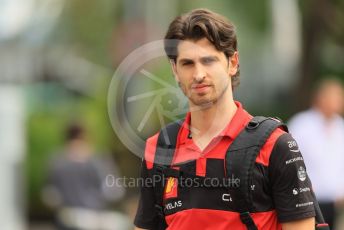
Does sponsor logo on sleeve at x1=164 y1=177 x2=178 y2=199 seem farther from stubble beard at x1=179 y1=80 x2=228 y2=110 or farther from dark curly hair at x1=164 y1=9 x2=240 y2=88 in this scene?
dark curly hair at x1=164 y1=9 x2=240 y2=88

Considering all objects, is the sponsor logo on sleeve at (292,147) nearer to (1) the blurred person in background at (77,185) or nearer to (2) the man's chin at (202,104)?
(2) the man's chin at (202,104)

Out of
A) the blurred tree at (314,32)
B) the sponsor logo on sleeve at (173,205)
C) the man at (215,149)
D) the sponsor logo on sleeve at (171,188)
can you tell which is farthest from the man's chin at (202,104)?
the blurred tree at (314,32)

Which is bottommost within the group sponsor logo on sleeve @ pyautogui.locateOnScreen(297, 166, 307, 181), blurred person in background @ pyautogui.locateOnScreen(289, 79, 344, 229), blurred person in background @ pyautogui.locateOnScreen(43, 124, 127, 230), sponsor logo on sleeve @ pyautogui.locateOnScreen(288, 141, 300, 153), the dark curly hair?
blurred person in background @ pyautogui.locateOnScreen(43, 124, 127, 230)

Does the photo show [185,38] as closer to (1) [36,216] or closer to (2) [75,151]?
(2) [75,151]

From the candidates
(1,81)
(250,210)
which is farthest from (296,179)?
(1,81)

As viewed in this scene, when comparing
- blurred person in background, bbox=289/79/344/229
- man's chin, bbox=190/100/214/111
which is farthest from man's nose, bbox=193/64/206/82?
blurred person in background, bbox=289/79/344/229

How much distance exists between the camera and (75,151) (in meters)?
12.3

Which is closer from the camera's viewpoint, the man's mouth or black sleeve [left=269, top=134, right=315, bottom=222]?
black sleeve [left=269, top=134, right=315, bottom=222]

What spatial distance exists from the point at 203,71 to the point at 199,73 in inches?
0.9

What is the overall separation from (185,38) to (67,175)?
303 inches

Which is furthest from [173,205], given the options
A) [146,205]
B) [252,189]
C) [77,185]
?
[77,185]

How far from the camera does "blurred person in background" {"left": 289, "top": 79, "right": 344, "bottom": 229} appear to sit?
9.52 metres

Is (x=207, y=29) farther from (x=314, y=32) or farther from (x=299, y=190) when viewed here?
(x=314, y=32)

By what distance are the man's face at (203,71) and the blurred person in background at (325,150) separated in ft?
16.2
